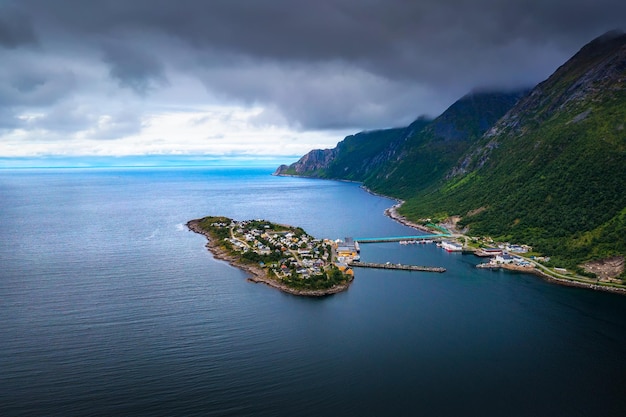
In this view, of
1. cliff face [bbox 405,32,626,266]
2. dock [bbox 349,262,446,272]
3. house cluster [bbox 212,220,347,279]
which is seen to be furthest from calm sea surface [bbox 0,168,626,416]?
cliff face [bbox 405,32,626,266]

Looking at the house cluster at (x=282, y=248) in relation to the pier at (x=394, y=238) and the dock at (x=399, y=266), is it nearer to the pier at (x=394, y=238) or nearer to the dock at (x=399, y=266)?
the dock at (x=399, y=266)

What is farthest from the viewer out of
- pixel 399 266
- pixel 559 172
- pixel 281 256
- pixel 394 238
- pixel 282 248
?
pixel 559 172

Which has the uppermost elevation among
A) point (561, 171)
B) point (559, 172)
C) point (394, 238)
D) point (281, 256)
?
point (561, 171)

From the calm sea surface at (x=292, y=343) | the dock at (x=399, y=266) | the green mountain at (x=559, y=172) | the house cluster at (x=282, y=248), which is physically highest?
the green mountain at (x=559, y=172)

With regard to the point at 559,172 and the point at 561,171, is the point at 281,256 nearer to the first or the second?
the point at 559,172

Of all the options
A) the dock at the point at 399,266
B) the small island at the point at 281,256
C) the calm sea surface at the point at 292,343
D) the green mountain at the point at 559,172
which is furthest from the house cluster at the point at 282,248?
the green mountain at the point at 559,172

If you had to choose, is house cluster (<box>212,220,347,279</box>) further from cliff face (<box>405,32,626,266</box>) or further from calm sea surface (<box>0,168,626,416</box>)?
cliff face (<box>405,32,626,266</box>)

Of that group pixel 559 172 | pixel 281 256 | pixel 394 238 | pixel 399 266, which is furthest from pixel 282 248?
pixel 559 172

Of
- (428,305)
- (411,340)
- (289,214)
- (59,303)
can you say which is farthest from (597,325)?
(289,214)
